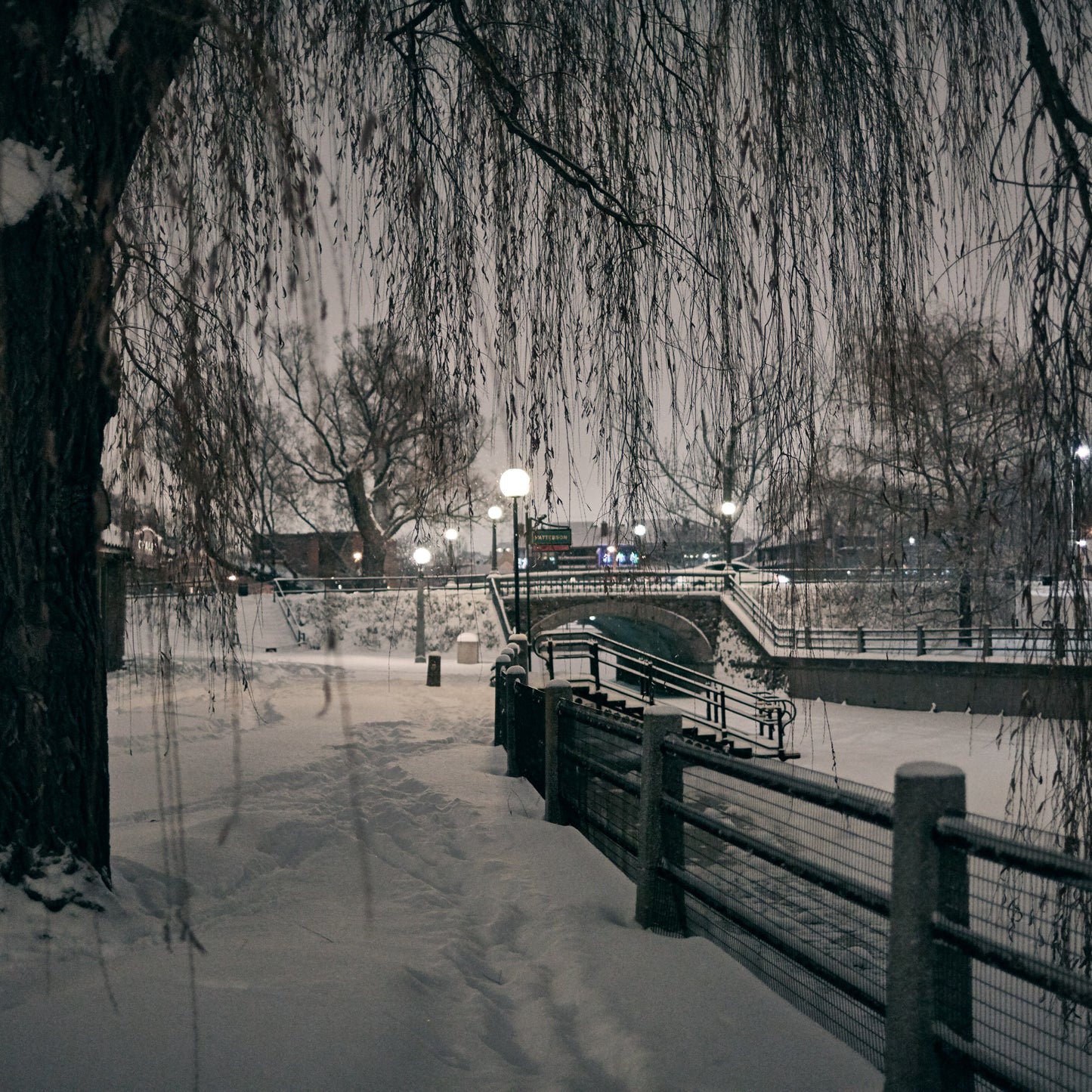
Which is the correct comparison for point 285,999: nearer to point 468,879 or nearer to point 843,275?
point 468,879

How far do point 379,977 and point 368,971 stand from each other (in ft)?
0.22

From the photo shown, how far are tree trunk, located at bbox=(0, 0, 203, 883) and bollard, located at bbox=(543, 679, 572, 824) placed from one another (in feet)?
11.9

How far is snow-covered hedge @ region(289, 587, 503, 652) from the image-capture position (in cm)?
3153

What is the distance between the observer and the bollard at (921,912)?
250 cm

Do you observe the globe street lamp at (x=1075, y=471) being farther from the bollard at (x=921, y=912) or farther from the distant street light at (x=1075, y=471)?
the bollard at (x=921, y=912)

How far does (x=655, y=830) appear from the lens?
4.41 meters

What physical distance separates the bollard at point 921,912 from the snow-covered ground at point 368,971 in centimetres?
40

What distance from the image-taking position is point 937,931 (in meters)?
2.49

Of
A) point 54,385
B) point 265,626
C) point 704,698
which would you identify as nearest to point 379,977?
point 54,385

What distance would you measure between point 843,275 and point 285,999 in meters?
3.08

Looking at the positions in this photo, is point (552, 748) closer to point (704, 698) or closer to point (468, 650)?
point (704, 698)

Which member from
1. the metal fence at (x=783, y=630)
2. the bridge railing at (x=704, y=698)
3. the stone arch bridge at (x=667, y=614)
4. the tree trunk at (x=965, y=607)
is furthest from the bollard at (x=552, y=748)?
the stone arch bridge at (x=667, y=614)

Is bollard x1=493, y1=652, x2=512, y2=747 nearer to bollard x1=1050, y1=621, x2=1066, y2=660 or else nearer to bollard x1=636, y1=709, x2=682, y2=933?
bollard x1=636, y1=709, x2=682, y2=933

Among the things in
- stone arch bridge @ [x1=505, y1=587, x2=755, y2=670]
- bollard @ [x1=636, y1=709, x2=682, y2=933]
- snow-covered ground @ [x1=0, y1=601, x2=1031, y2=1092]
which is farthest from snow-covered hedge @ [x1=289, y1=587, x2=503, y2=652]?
bollard @ [x1=636, y1=709, x2=682, y2=933]
